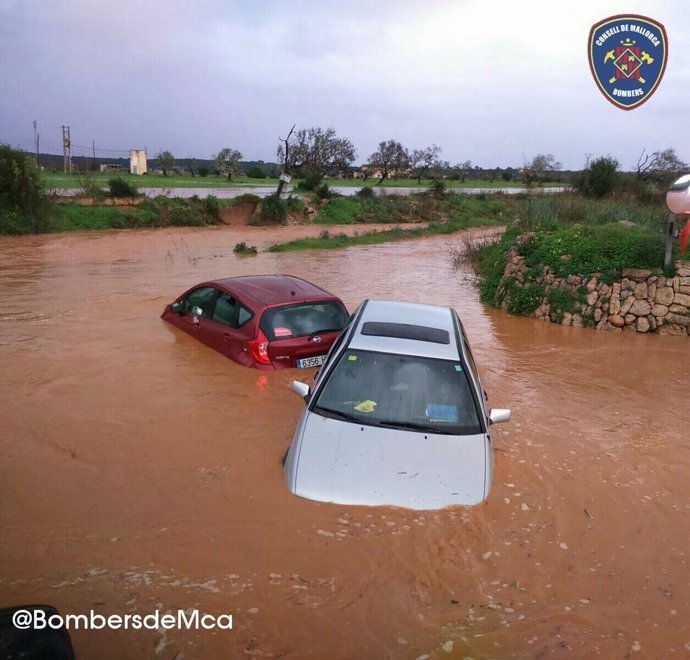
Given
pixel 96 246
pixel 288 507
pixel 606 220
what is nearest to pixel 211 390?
pixel 288 507

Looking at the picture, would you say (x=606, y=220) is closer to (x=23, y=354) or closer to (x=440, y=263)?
(x=440, y=263)

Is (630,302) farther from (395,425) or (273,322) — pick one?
(395,425)

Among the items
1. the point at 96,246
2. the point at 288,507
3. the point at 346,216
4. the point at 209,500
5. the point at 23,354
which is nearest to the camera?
the point at 288,507

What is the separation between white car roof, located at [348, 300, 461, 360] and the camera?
18.2 feet

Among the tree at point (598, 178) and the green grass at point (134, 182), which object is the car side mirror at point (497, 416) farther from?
the green grass at point (134, 182)

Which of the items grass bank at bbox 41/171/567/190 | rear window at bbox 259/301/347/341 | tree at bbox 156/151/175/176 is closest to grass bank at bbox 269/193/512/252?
grass bank at bbox 41/171/567/190

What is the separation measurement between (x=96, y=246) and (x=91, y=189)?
32.0 ft

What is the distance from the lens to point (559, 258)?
13172 millimetres

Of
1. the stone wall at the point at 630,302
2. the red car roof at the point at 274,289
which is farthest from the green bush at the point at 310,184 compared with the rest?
the red car roof at the point at 274,289

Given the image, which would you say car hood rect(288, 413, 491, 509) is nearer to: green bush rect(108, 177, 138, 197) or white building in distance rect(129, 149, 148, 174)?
green bush rect(108, 177, 138, 197)

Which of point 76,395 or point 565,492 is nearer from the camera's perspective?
point 565,492

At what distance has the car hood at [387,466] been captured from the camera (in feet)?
15.1

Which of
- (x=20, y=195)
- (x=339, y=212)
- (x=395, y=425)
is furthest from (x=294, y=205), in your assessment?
(x=395, y=425)

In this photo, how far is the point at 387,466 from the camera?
15.5 feet
